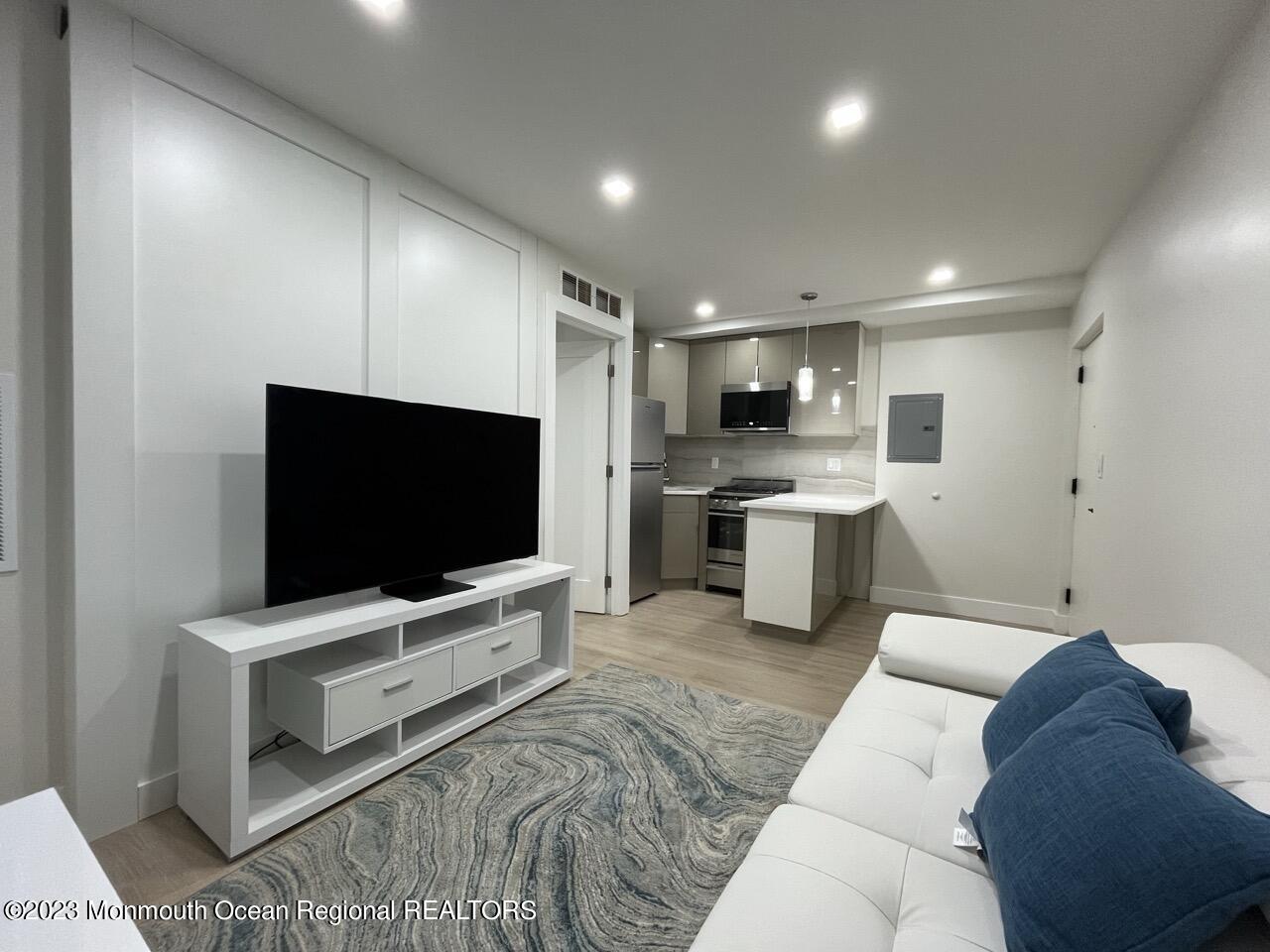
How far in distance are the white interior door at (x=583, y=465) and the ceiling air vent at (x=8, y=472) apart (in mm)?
2816

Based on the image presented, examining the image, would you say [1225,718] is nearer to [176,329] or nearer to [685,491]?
[176,329]

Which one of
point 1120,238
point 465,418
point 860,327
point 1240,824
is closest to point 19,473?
point 465,418

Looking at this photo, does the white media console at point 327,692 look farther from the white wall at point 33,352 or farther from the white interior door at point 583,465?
the white interior door at point 583,465

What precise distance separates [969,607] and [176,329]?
5.24 m

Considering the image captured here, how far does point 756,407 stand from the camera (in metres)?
4.97

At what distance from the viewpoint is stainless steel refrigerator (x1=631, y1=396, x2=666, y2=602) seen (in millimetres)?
4398

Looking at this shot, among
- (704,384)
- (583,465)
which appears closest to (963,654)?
(583,465)

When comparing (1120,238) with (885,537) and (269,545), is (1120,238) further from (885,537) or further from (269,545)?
(269,545)

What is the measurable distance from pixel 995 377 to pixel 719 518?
2510mm

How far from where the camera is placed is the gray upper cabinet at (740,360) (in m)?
5.05

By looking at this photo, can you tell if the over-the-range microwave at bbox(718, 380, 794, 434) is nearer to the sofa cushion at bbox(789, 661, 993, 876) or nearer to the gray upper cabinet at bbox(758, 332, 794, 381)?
the gray upper cabinet at bbox(758, 332, 794, 381)

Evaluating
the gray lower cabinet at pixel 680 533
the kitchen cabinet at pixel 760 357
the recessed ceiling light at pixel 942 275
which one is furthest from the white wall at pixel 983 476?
the gray lower cabinet at pixel 680 533

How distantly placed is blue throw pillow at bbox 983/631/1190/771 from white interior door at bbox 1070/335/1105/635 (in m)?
2.04

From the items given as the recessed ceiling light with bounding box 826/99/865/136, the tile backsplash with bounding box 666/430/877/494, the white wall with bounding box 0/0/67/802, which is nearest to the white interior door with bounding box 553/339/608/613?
the tile backsplash with bounding box 666/430/877/494
